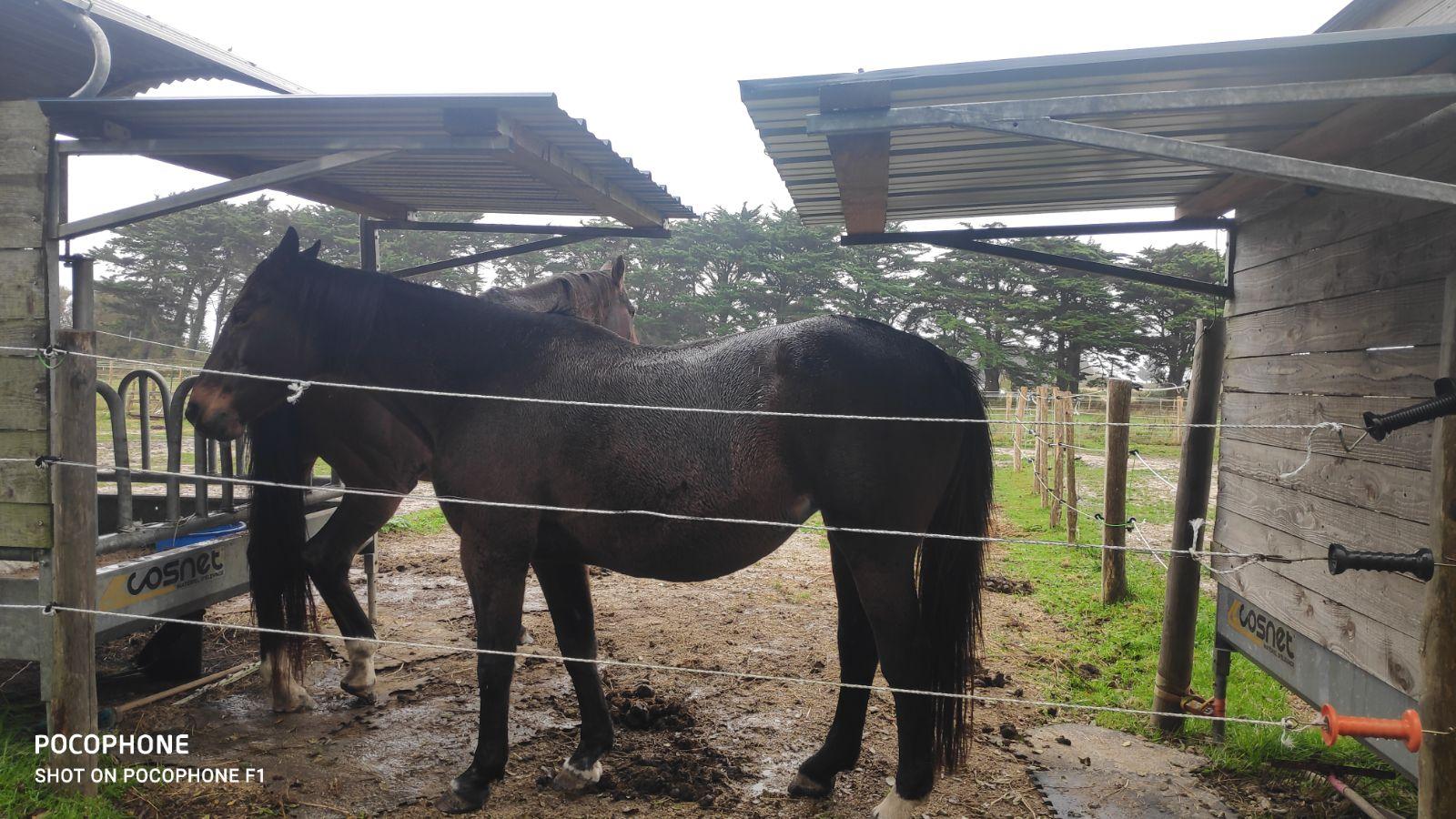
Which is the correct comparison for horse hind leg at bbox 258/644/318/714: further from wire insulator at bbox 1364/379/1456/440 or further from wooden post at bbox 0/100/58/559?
wire insulator at bbox 1364/379/1456/440

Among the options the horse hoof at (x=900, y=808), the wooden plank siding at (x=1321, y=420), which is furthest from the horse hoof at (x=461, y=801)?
the wooden plank siding at (x=1321, y=420)

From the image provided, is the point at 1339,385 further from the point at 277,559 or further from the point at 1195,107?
the point at 277,559

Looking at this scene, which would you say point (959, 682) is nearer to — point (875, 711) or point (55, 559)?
point (875, 711)

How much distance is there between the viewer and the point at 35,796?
9.09ft

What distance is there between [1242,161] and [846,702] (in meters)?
2.43

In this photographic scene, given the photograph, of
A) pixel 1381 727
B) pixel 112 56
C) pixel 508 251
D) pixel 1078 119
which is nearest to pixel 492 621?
pixel 508 251

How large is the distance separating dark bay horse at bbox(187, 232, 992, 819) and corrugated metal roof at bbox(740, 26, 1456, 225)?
0.80 m

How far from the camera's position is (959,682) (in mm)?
2795

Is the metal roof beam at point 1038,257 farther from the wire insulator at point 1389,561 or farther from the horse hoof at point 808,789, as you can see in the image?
the horse hoof at point 808,789

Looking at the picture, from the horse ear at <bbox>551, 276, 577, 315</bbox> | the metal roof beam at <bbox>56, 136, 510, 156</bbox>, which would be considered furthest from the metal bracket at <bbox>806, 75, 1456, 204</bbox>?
the horse ear at <bbox>551, 276, 577, 315</bbox>

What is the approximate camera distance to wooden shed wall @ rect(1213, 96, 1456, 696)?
228 cm

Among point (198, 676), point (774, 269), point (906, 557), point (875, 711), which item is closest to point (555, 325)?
point (906, 557)

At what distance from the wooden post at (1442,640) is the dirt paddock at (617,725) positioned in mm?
1439

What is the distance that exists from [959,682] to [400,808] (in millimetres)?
2261
